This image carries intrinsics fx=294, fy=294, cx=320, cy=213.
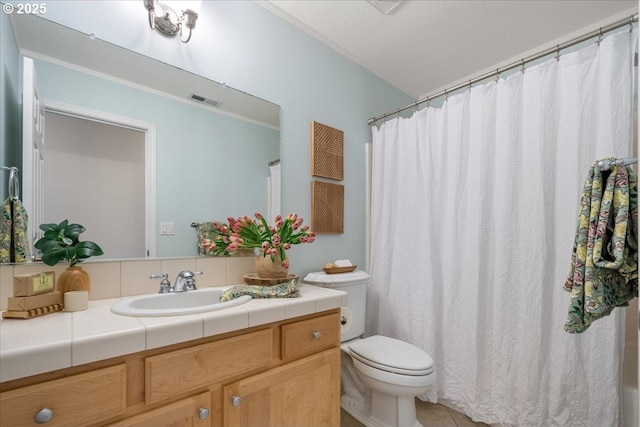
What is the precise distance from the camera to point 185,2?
4.42 ft

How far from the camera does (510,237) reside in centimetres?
153

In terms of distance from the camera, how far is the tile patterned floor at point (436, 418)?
5.43ft

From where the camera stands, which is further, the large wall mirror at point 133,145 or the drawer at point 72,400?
the large wall mirror at point 133,145

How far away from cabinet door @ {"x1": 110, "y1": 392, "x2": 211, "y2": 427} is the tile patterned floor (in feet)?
3.60

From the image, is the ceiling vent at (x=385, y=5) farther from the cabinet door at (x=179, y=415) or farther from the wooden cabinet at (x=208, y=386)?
the cabinet door at (x=179, y=415)

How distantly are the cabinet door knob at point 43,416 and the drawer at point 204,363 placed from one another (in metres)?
0.20

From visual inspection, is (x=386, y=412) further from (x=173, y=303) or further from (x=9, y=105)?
(x=9, y=105)

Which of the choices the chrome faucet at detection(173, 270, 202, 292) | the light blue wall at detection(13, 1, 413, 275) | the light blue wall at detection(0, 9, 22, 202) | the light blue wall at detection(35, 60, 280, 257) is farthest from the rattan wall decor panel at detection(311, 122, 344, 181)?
the light blue wall at detection(0, 9, 22, 202)

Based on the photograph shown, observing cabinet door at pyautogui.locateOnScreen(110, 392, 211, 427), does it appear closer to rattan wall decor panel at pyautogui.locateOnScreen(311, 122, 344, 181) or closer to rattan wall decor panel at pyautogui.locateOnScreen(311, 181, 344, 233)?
rattan wall decor panel at pyautogui.locateOnScreen(311, 181, 344, 233)

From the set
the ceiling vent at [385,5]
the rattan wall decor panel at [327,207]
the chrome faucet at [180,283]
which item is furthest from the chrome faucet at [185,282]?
the ceiling vent at [385,5]

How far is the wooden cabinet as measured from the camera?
69 cm

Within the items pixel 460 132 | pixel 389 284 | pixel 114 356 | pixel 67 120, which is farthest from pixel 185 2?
pixel 389 284

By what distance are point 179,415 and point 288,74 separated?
1.75m

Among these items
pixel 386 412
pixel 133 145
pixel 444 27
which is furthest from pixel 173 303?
pixel 444 27
